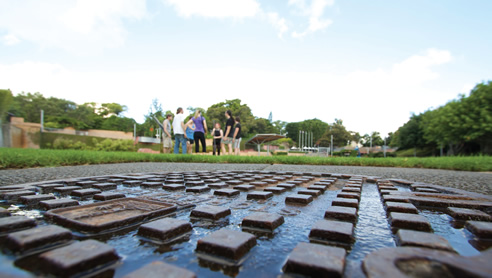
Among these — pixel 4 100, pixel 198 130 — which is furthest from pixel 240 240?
pixel 4 100

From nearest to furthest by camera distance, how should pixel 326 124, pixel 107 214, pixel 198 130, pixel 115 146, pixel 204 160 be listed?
1. pixel 107 214
2. pixel 204 160
3. pixel 198 130
4. pixel 115 146
5. pixel 326 124

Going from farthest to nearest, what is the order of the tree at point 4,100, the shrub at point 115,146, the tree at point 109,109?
1. the tree at point 109,109
2. the shrub at point 115,146
3. the tree at point 4,100

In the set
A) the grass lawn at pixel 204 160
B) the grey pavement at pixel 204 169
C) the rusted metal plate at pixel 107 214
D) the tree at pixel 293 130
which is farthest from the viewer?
the tree at pixel 293 130

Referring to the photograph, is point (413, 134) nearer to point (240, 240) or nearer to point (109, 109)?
point (240, 240)

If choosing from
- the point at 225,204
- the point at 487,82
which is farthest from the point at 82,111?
the point at 487,82

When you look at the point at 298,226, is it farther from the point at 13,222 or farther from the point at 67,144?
the point at 67,144

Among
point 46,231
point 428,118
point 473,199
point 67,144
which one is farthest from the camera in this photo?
point 428,118

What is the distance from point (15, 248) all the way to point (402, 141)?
5072 cm

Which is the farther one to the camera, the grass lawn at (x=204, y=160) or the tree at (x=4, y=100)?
the tree at (x=4, y=100)

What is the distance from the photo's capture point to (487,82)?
998 inches

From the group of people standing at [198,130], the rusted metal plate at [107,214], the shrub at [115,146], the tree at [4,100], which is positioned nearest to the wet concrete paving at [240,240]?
the rusted metal plate at [107,214]

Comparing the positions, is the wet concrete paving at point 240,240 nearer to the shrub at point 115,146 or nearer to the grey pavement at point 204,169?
the grey pavement at point 204,169

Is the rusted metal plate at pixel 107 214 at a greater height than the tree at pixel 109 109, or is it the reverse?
the tree at pixel 109 109

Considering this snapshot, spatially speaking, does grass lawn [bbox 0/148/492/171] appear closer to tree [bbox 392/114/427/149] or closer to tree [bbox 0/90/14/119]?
tree [bbox 0/90/14/119]
